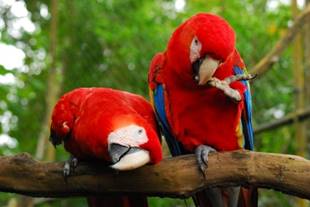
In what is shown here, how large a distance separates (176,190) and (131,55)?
6.69ft

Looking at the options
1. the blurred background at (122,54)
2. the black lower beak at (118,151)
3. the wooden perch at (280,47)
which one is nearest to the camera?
the black lower beak at (118,151)

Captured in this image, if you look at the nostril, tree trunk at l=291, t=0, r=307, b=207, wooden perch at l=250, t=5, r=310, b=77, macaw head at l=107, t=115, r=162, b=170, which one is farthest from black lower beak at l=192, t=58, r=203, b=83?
tree trunk at l=291, t=0, r=307, b=207

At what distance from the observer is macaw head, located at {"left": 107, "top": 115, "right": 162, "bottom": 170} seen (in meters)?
1.33

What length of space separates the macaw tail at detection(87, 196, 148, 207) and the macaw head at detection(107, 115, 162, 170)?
403 millimetres

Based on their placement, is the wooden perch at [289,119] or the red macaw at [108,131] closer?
the red macaw at [108,131]

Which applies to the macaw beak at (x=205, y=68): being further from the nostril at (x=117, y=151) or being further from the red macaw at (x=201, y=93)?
the nostril at (x=117, y=151)

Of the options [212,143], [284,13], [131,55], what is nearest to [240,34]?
[284,13]

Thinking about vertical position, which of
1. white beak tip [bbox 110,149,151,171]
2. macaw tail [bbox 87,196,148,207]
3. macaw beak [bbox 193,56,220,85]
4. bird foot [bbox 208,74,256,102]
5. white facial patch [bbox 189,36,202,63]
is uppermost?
white facial patch [bbox 189,36,202,63]

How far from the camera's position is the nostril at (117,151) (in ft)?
4.36

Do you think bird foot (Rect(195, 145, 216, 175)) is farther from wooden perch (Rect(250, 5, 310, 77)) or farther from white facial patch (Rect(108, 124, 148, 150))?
wooden perch (Rect(250, 5, 310, 77))

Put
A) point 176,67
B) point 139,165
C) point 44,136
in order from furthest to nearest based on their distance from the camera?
point 44,136, point 176,67, point 139,165

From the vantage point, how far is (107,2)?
12.3ft

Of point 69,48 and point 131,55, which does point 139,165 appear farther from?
point 69,48

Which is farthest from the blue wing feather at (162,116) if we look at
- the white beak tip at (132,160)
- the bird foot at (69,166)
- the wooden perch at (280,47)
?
the wooden perch at (280,47)
